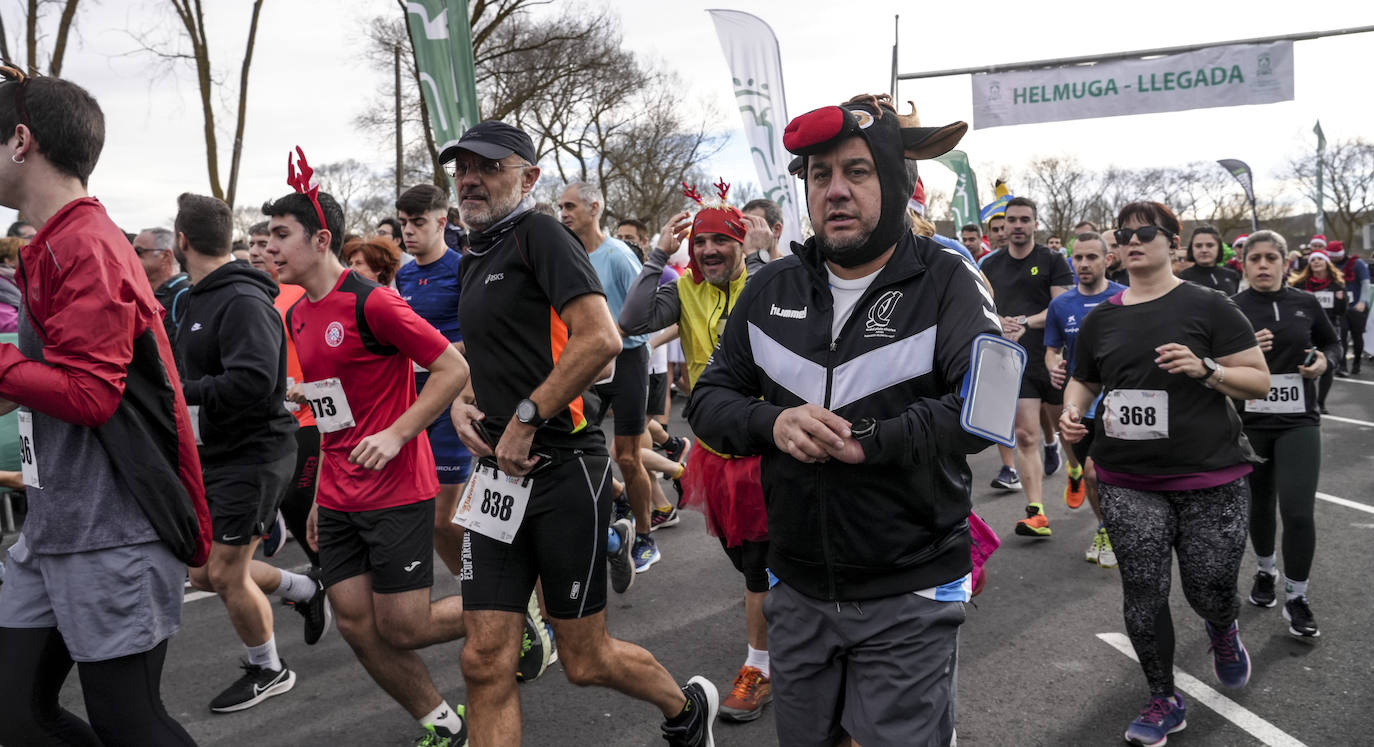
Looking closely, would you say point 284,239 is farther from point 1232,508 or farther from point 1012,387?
point 1232,508

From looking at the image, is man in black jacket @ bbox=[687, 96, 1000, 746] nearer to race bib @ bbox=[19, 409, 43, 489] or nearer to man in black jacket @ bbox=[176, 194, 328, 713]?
race bib @ bbox=[19, 409, 43, 489]

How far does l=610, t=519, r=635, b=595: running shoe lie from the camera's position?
402 centimetres

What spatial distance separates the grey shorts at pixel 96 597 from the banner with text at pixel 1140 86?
13062 mm

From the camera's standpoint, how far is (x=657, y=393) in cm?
780

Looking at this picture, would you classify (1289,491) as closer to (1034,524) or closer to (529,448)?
(1034,524)

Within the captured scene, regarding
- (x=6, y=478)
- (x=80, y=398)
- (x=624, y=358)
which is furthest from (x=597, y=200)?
(x=80, y=398)

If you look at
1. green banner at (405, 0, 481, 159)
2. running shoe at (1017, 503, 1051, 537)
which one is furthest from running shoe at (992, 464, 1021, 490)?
green banner at (405, 0, 481, 159)

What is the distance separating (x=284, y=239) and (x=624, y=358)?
2.72 meters

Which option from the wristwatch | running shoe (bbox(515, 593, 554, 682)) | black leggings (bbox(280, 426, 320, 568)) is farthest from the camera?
black leggings (bbox(280, 426, 320, 568))

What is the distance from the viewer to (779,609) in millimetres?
2350

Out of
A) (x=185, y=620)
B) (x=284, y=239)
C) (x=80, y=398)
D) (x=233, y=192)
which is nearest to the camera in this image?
(x=80, y=398)

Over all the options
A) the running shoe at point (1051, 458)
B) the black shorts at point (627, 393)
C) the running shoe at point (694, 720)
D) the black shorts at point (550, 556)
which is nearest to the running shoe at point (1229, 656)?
the running shoe at point (694, 720)

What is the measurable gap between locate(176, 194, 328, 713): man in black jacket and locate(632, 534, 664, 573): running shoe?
2364 millimetres

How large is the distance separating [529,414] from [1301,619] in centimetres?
392
